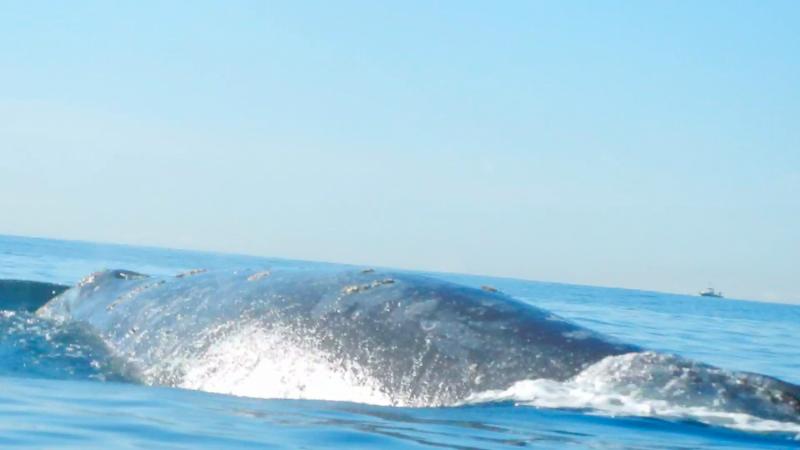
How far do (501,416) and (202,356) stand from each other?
8.50 feet

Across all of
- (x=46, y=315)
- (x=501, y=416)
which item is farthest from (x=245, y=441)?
(x=46, y=315)

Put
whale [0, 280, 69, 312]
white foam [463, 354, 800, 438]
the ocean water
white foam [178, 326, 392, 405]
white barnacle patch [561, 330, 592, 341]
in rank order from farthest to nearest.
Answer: whale [0, 280, 69, 312] < white foam [178, 326, 392, 405] < white barnacle patch [561, 330, 592, 341] < white foam [463, 354, 800, 438] < the ocean water

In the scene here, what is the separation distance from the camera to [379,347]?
7.75m

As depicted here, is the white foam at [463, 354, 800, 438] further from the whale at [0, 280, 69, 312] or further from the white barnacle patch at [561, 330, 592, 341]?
the whale at [0, 280, 69, 312]

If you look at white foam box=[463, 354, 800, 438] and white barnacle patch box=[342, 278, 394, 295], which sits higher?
white barnacle patch box=[342, 278, 394, 295]

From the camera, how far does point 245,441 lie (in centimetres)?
629

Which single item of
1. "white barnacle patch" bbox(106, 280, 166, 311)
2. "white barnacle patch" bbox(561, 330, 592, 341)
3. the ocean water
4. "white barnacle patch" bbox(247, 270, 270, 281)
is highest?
"white barnacle patch" bbox(247, 270, 270, 281)

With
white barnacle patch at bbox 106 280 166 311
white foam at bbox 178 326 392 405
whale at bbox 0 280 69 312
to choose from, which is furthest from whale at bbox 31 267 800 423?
whale at bbox 0 280 69 312

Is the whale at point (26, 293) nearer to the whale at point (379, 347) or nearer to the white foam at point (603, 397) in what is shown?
the whale at point (379, 347)

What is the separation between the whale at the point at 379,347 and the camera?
7051 mm

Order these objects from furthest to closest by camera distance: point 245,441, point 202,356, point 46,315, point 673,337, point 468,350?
point 673,337
point 46,315
point 202,356
point 468,350
point 245,441

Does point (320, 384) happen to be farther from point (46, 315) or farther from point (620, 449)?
point (46, 315)

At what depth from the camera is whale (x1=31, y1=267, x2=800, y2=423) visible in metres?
7.05

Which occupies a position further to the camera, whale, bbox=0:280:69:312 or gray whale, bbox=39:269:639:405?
whale, bbox=0:280:69:312
